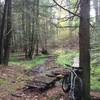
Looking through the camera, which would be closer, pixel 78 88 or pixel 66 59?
pixel 78 88

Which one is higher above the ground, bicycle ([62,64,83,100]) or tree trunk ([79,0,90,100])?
tree trunk ([79,0,90,100])

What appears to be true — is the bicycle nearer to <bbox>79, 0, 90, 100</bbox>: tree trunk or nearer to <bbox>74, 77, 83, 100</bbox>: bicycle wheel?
<bbox>74, 77, 83, 100</bbox>: bicycle wheel

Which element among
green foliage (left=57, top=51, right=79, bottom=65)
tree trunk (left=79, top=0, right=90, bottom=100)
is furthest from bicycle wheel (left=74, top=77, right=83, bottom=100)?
green foliage (left=57, top=51, right=79, bottom=65)

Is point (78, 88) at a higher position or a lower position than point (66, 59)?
higher

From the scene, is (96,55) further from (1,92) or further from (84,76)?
(1,92)

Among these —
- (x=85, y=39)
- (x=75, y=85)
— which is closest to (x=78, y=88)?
(x=75, y=85)

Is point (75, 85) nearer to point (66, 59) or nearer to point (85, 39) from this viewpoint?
point (85, 39)

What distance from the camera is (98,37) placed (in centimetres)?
1041

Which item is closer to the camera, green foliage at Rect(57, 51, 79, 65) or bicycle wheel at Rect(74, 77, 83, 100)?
bicycle wheel at Rect(74, 77, 83, 100)

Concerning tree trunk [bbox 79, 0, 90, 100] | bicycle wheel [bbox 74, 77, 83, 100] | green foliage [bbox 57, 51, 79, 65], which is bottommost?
green foliage [bbox 57, 51, 79, 65]

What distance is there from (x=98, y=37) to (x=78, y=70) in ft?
11.7

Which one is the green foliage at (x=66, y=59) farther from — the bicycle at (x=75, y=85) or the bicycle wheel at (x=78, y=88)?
the bicycle wheel at (x=78, y=88)

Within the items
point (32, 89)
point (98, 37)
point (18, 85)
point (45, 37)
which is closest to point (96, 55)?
point (98, 37)

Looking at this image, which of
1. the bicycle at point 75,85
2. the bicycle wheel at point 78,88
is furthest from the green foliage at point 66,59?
the bicycle wheel at point 78,88
